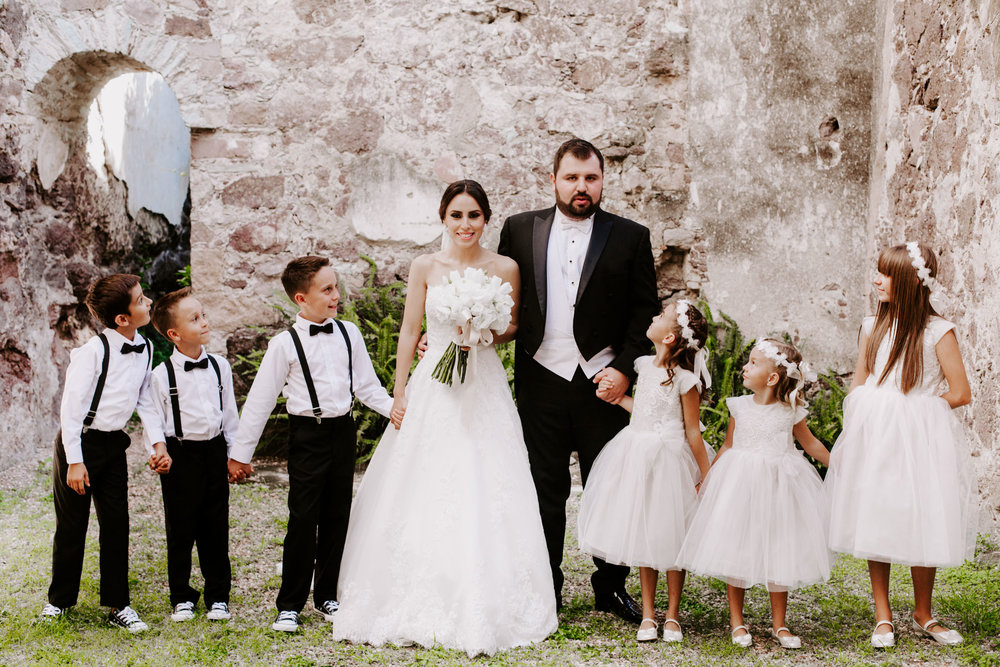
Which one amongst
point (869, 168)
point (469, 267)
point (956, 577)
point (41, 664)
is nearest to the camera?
point (41, 664)

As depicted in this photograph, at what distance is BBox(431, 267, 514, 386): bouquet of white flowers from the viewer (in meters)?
3.45

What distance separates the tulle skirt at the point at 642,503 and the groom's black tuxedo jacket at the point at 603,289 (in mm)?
380

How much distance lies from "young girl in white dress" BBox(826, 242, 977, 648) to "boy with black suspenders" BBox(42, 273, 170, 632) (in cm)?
265

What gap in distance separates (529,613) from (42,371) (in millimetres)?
4584

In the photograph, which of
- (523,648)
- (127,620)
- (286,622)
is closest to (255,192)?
(127,620)

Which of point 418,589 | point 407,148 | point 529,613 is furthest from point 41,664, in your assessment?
point 407,148

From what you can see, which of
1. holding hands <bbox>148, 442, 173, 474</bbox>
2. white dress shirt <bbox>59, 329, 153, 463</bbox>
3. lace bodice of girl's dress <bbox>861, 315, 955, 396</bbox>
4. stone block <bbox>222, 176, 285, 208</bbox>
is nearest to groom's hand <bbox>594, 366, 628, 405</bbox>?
lace bodice of girl's dress <bbox>861, 315, 955, 396</bbox>

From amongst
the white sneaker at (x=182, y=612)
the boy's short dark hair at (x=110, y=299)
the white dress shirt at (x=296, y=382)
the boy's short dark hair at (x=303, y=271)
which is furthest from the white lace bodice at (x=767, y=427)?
the boy's short dark hair at (x=110, y=299)

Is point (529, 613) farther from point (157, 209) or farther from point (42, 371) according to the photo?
point (157, 209)

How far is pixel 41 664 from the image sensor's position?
315 centimetres

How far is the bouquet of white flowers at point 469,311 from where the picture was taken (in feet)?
11.3

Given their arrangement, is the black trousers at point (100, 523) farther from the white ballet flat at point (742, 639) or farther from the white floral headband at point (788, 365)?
the white floral headband at point (788, 365)

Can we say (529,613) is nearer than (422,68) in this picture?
Yes

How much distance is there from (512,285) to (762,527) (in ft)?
4.56
